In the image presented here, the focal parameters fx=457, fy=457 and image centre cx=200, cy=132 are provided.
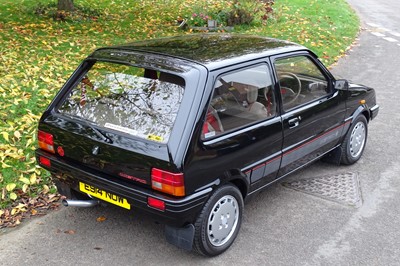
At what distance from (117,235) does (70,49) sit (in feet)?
21.7

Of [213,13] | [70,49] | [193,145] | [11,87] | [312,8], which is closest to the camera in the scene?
[193,145]

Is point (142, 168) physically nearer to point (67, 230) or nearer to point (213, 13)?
point (67, 230)

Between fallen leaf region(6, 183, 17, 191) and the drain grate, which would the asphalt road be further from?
fallen leaf region(6, 183, 17, 191)

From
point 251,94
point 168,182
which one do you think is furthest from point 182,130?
point 251,94

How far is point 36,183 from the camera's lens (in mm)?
4887

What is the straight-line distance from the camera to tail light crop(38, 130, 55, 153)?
4.02m

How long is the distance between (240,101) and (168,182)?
44.1 inches

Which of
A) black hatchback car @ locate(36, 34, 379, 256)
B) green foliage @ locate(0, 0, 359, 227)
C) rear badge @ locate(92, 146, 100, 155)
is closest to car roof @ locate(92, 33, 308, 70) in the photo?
black hatchback car @ locate(36, 34, 379, 256)

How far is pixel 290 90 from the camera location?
4629 millimetres

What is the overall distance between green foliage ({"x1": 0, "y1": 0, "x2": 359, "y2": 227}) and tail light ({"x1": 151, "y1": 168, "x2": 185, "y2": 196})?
71.5 inches

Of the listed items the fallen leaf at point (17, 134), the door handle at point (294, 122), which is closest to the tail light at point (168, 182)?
the door handle at point (294, 122)

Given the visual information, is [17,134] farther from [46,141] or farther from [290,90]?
[290,90]

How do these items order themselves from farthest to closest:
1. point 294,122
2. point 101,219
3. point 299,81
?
point 299,81, point 294,122, point 101,219

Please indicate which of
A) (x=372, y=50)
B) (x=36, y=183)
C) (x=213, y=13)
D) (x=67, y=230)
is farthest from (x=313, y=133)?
(x=213, y=13)
